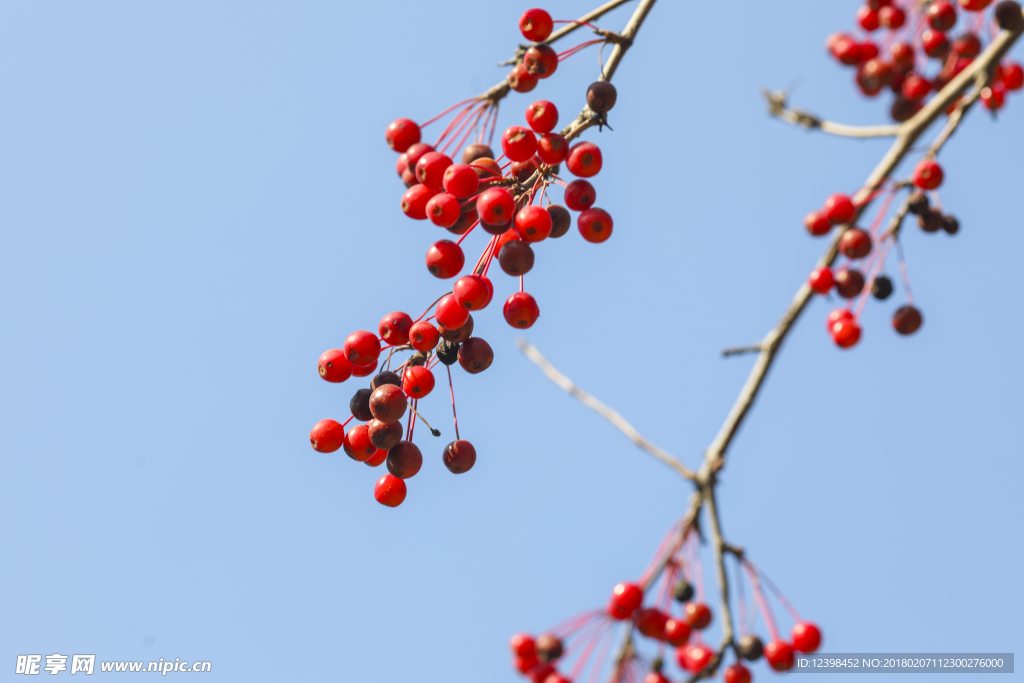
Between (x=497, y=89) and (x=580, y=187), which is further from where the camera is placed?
(x=497, y=89)

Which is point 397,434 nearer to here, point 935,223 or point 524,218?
point 524,218

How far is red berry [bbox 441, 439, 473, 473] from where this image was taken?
3920mm

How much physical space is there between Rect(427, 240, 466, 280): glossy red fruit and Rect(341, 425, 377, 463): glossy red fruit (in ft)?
2.65

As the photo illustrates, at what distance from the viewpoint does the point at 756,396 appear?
2355 millimetres

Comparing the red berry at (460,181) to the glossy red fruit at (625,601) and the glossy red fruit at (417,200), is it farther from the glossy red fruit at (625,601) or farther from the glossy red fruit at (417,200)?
the glossy red fruit at (625,601)

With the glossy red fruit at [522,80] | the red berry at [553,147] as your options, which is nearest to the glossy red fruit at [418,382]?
the red berry at [553,147]

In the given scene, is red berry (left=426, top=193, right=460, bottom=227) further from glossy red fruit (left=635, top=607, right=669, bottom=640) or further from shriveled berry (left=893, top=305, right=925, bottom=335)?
shriveled berry (left=893, top=305, right=925, bottom=335)

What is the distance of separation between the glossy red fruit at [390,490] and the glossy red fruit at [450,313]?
90 centimetres

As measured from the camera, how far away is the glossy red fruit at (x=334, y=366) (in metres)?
3.81

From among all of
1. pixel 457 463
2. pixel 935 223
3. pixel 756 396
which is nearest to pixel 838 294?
pixel 935 223

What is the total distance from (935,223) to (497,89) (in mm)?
2201

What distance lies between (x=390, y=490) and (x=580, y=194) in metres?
1.67

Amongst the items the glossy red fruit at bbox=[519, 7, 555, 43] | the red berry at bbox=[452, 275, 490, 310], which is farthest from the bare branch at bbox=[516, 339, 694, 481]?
the glossy red fruit at bbox=[519, 7, 555, 43]

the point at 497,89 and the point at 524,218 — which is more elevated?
the point at 497,89
